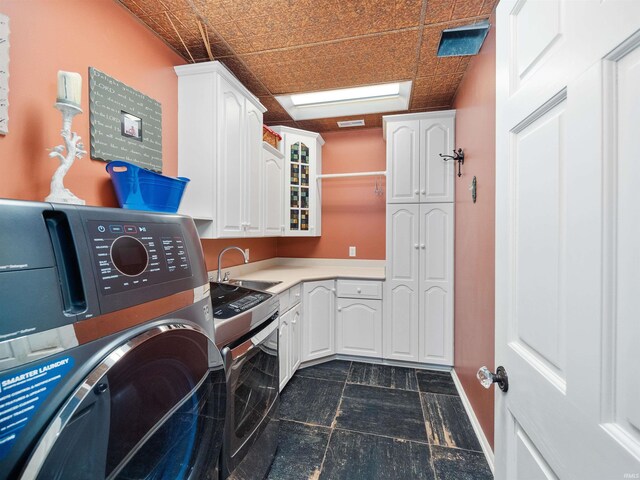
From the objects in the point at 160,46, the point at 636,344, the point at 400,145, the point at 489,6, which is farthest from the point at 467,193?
the point at 160,46

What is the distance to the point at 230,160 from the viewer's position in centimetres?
193

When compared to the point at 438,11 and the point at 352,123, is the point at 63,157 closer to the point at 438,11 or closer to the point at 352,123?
the point at 438,11

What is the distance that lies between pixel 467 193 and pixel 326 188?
1.68m

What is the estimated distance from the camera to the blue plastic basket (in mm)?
1308

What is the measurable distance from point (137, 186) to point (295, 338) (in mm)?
1634

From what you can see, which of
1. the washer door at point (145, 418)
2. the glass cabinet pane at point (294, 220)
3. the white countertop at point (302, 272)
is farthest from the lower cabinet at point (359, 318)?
the washer door at point (145, 418)

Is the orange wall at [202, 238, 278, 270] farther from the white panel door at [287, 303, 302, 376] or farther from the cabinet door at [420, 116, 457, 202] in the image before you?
the cabinet door at [420, 116, 457, 202]

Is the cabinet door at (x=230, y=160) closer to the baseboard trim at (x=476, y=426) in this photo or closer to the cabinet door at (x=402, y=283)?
the cabinet door at (x=402, y=283)

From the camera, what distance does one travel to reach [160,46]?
1.72 meters

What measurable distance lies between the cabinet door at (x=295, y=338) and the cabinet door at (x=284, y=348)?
Result: 4 centimetres

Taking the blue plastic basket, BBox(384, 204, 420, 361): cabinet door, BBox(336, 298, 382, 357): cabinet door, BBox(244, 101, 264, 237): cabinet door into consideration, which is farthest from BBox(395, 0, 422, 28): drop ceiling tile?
BBox(336, 298, 382, 357): cabinet door

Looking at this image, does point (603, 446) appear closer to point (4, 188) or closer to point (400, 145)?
point (4, 188)

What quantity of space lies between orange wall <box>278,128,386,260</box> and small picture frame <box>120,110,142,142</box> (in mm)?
2109

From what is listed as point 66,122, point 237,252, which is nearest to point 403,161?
point 237,252
